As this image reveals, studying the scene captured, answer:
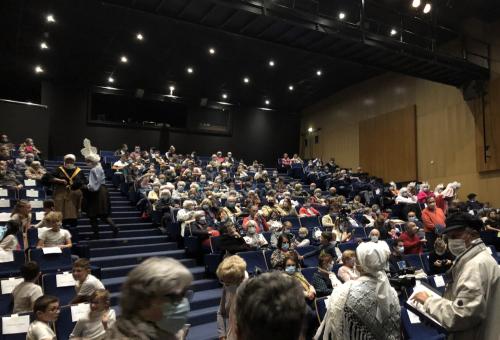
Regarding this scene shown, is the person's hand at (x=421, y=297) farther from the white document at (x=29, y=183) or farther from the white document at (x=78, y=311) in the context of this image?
the white document at (x=29, y=183)

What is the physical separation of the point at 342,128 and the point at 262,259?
12.7 metres

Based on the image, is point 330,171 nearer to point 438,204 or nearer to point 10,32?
point 438,204

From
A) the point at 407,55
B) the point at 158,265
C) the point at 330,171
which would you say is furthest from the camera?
the point at 330,171

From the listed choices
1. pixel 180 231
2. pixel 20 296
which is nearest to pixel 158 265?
pixel 20 296

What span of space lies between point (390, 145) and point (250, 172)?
→ 5.44m

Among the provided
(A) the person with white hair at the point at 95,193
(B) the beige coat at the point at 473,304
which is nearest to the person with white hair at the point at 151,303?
(B) the beige coat at the point at 473,304

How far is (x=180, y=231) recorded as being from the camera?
7.36 m

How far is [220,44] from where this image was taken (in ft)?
40.8

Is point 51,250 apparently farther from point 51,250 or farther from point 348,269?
point 348,269

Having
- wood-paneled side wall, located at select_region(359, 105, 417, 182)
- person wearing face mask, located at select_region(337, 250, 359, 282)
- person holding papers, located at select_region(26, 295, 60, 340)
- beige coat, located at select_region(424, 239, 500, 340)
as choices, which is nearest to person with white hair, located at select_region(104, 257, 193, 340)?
beige coat, located at select_region(424, 239, 500, 340)

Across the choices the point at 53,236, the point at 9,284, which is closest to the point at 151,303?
the point at 9,284

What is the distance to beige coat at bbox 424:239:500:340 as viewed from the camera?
1.84 m

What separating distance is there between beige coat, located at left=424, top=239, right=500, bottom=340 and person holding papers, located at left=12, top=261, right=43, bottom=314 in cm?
368

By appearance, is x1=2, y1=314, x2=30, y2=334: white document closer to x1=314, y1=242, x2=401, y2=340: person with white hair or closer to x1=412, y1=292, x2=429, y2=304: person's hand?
x1=314, y1=242, x2=401, y2=340: person with white hair
